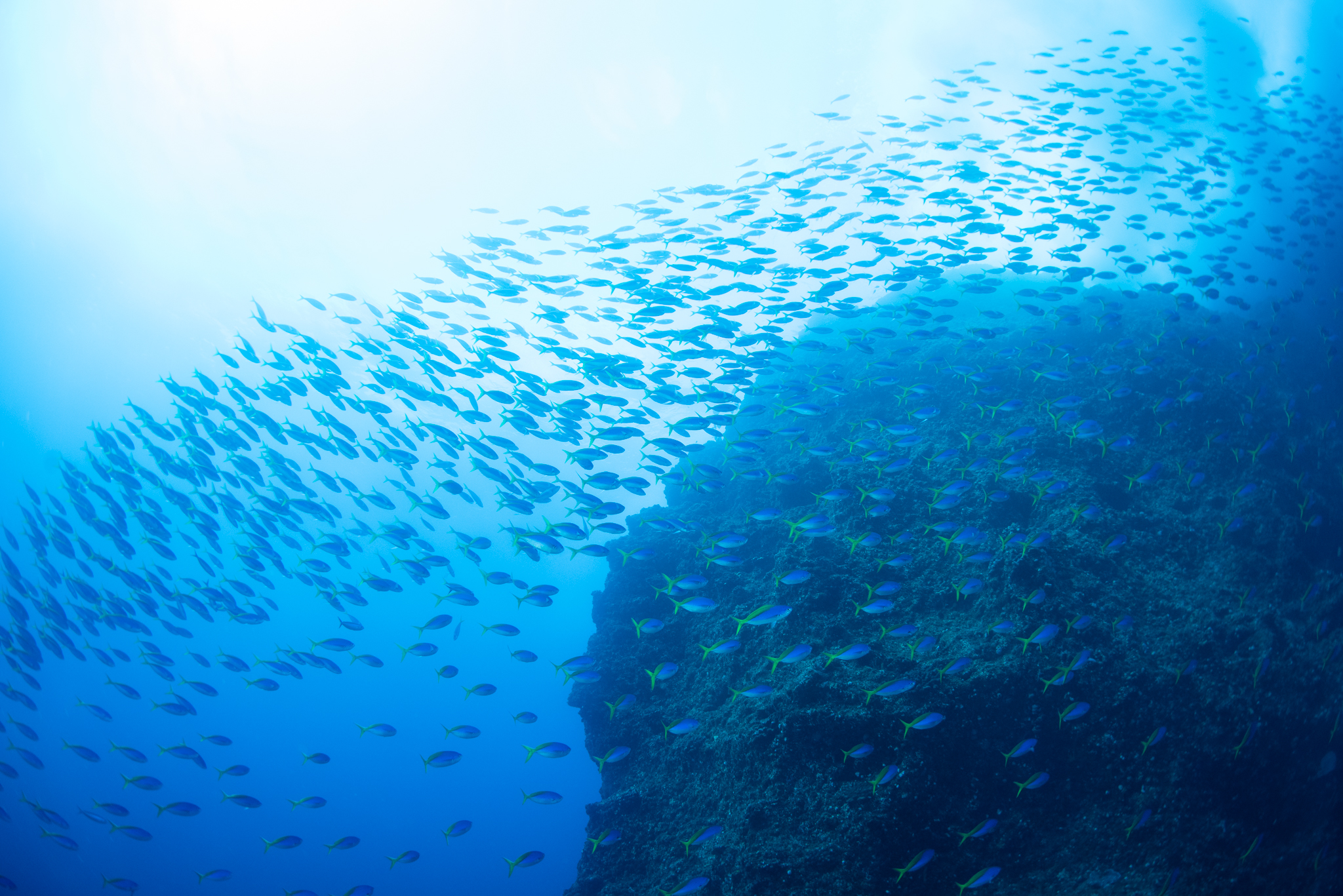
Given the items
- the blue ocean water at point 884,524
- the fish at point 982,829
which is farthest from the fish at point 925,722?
the fish at point 982,829

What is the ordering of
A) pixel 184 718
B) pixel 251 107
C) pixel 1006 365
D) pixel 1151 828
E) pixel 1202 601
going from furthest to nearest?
pixel 184 718 < pixel 251 107 < pixel 1006 365 < pixel 1202 601 < pixel 1151 828

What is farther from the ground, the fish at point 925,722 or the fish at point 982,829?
the fish at point 925,722

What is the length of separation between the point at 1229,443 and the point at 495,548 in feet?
260

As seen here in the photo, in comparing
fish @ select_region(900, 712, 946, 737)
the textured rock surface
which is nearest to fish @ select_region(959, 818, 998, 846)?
the textured rock surface

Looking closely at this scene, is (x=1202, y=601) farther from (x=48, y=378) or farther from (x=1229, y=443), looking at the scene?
(x=48, y=378)

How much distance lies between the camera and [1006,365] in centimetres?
1074

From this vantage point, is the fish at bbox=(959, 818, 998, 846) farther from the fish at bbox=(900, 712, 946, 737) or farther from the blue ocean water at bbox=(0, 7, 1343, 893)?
the fish at bbox=(900, 712, 946, 737)

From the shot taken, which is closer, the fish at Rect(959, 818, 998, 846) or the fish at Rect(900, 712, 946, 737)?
the fish at Rect(959, 818, 998, 846)

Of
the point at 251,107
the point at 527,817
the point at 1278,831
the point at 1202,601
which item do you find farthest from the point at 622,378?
the point at 527,817

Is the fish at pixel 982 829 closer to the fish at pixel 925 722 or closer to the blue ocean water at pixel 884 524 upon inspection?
the blue ocean water at pixel 884 524

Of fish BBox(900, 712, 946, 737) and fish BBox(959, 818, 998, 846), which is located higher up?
fish BBox(900, 712, 946, 737)

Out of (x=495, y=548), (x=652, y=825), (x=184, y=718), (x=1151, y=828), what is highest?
(x=1151, y=828)

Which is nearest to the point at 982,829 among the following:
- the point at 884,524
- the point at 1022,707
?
the point at 1022,707

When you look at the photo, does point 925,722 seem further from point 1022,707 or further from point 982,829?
point 1022,707
